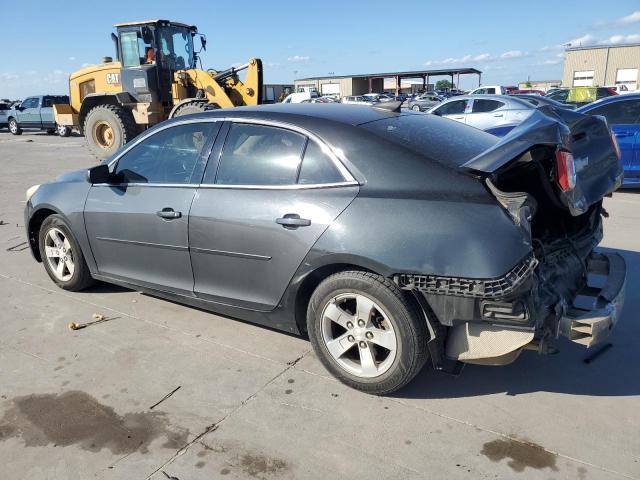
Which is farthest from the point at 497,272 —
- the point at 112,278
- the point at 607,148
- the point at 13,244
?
the point at 13,244

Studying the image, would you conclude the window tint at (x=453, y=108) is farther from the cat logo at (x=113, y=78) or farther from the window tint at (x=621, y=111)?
the cat logo at (x=113, y=78)

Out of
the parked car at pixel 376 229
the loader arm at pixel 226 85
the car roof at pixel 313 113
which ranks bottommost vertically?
the parked car at pixel 376 229

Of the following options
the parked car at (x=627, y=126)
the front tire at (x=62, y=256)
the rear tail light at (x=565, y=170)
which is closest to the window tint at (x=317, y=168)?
the rear tail light at (x=565, y=170)

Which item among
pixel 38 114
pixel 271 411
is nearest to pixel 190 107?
pixel 271 411

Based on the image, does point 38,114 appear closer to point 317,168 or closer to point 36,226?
point 36,226

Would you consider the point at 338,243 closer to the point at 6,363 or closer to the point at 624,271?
the point at 624,271

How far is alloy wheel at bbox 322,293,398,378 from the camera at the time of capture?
293 cm

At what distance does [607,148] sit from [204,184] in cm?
276

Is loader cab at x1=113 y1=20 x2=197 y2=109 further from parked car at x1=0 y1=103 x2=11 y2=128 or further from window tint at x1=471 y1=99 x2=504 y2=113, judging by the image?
parked car at x1=0 y1=103 x2=11 y2=128

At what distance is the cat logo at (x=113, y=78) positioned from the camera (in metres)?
13.7

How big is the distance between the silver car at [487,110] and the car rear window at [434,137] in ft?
27.5

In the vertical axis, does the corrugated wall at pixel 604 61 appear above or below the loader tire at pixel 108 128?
above

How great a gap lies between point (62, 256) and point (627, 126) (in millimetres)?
8055

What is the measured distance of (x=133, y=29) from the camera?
12.8 metres
